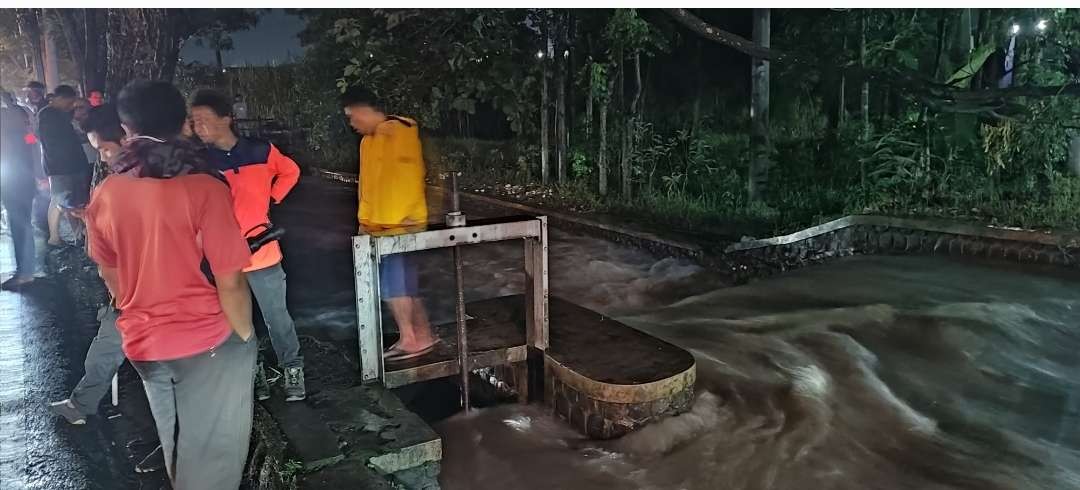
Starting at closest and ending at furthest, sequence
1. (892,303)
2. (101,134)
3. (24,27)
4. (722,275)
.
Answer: (101,134)
(24,27)
(892,303)
(722,275)

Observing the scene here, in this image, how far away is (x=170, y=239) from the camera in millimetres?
1884

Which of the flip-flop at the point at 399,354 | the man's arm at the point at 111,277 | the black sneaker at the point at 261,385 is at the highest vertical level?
the man's arm at the point at 111,277

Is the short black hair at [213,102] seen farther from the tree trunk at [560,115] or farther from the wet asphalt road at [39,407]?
the tree trunk at [560,115]

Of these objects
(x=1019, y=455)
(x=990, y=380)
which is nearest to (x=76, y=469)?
(x=1019, y=455)

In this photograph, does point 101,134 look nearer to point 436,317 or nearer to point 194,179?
point 194,179

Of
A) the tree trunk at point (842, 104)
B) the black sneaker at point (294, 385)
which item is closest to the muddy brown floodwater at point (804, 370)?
the black sneaker at point (294, 385)

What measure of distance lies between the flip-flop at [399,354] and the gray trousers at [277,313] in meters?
0.50

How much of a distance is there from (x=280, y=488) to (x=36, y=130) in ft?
4.74

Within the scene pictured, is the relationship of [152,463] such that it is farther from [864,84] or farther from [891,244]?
[864,84]

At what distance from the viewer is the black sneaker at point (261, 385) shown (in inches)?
113

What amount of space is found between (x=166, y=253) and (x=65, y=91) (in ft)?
3.99

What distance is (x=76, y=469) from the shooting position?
255cm

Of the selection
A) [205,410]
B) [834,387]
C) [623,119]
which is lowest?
[834,387]

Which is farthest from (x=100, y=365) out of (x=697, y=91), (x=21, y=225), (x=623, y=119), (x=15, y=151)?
(x=697, y=91)
